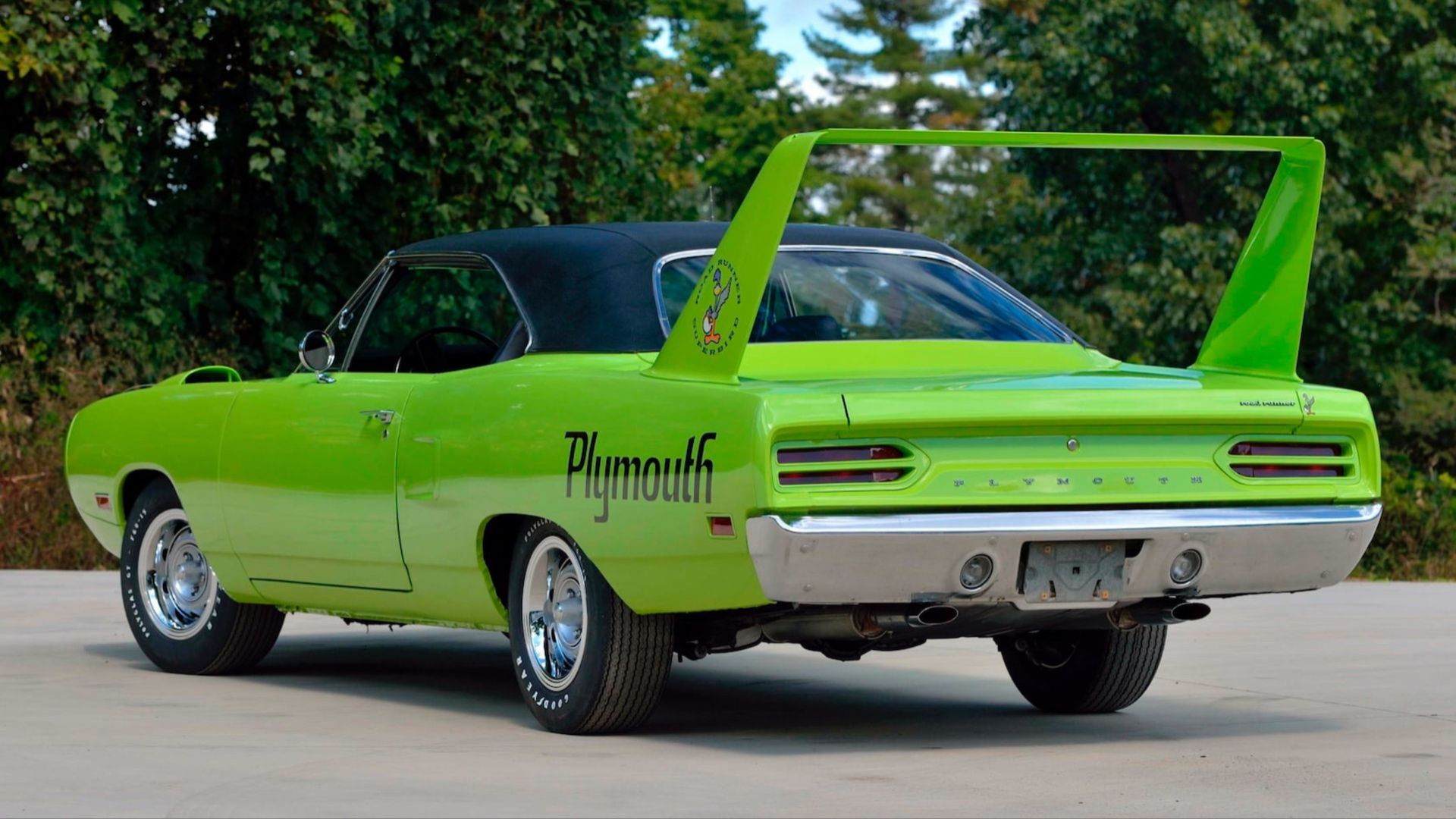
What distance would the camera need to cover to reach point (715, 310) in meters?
6.28

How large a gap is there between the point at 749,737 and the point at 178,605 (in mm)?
2864

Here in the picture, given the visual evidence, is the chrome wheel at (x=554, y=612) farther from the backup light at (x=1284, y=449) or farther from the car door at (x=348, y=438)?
the backup light at (x=1284, y=449)

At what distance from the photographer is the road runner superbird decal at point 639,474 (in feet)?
20.0

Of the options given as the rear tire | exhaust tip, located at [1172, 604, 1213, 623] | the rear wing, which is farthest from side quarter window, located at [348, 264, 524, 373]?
exhaust tip, located at [1172, 604, 1213, 623]

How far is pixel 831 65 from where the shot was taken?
259 ft

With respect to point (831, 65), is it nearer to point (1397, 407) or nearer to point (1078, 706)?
point (1397, 407)

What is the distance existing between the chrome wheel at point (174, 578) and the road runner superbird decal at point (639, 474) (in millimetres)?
2578

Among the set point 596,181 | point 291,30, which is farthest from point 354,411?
point 596,181

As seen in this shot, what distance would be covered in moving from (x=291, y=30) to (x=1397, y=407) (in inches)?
580

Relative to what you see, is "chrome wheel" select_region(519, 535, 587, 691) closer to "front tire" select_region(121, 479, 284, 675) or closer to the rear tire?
the rear tire

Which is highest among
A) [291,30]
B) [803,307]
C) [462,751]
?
[291,30]

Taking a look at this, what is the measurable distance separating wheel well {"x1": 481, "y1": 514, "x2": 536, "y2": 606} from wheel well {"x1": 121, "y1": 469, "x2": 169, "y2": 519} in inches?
91.8

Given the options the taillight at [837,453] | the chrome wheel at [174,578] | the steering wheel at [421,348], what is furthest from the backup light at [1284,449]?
the chrome wheel at [174,578]

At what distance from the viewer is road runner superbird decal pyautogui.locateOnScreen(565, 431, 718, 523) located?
611 cm
